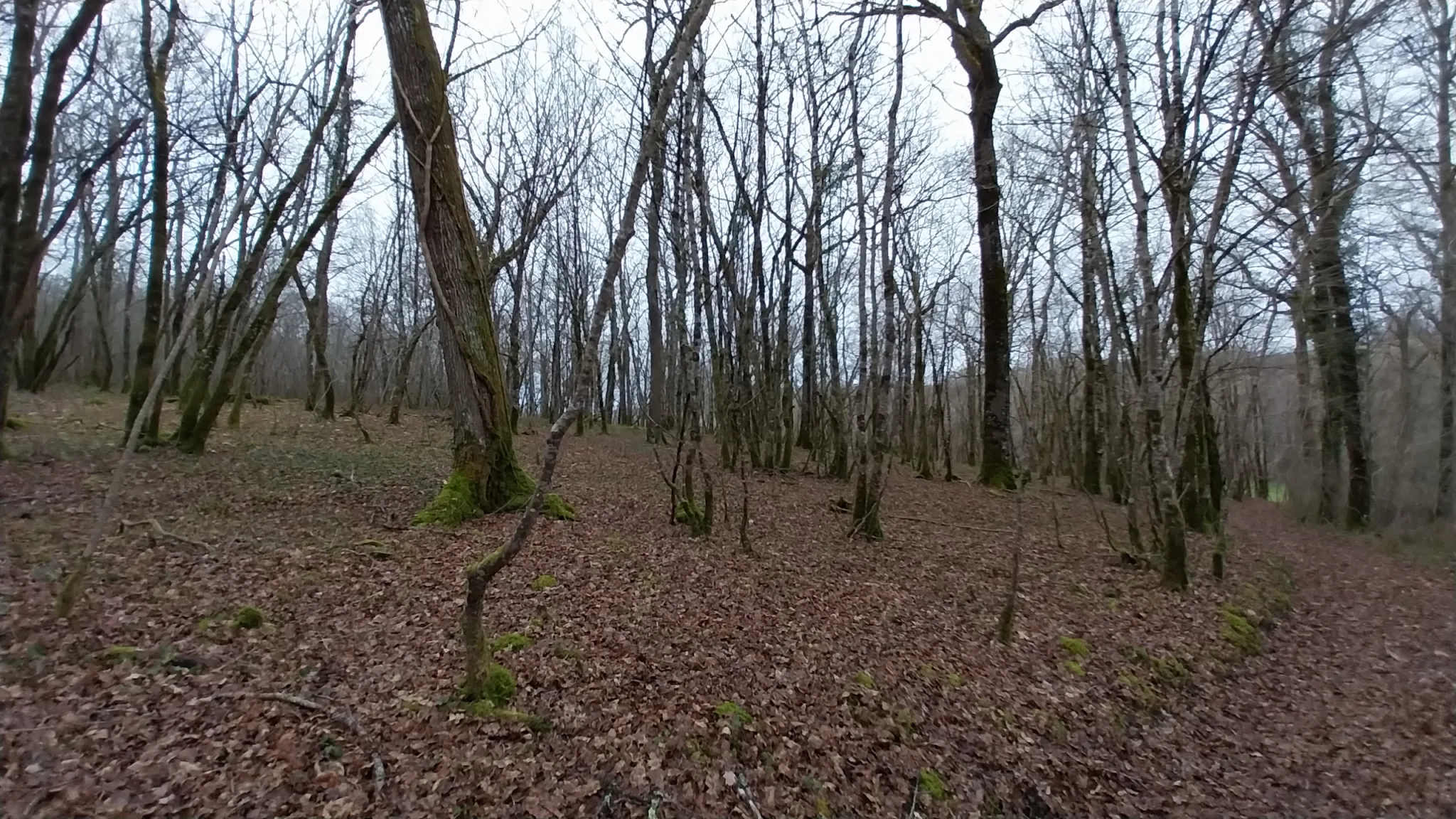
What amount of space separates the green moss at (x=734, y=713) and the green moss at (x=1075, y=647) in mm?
3518

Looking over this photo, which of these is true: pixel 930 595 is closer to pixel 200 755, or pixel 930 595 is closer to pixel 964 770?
pixel 964 770

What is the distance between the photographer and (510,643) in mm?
5160

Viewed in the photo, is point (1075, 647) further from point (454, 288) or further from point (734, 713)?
point (454, 288)

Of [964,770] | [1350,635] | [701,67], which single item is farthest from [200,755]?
[1350,635]

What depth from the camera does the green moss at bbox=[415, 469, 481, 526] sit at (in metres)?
7.89

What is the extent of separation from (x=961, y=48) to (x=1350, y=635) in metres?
10.2

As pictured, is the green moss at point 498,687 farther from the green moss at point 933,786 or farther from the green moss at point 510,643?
the green moss at point 933,786

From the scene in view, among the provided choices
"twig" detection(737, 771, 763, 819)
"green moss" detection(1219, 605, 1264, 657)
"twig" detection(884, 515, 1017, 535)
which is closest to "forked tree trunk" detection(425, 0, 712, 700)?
"twig" detection(737, 771, 763, 819)

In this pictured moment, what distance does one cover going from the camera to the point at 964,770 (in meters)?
4.61

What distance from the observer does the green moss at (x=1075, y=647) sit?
6527 millimetres

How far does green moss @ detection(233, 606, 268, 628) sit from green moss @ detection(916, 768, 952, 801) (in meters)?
4.59

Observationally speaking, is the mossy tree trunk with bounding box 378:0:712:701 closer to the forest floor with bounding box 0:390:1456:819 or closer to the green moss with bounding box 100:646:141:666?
the forest floor with bounding box 0:390:1456:819

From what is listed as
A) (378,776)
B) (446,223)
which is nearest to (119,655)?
(378,776)

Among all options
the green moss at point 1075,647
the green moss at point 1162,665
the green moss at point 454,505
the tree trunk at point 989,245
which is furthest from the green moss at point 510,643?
the tree trunk at point 989,245
